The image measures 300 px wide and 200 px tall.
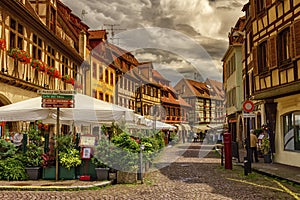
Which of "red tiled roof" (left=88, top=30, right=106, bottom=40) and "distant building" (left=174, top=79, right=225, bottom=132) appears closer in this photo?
"red tiled roof" (left=88, top=30, right=106, bottom=40)

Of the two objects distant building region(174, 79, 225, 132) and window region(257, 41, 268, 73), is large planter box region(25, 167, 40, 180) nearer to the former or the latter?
window region(257, 41, 268, 73)

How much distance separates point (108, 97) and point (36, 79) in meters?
17.8

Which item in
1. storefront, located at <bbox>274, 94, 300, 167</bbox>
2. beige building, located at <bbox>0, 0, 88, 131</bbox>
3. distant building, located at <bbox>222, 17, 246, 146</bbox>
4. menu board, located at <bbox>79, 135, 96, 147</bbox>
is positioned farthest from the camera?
distant building, located at <bbox>222, 17, 246, 146</bbox>

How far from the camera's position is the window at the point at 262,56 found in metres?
17.3

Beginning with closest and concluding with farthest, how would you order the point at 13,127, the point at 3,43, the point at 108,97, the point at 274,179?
1. the point at 274,179
2. the point at 3,43
3. the point at 13,127
4. the point at 108,97

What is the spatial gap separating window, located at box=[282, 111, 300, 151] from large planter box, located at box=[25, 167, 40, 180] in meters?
10.4

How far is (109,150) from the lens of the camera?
36.9 ft

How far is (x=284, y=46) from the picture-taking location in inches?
596

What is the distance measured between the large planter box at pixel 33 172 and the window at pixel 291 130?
34.2 ft

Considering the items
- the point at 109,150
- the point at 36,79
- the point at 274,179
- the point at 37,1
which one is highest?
the point at 37,1

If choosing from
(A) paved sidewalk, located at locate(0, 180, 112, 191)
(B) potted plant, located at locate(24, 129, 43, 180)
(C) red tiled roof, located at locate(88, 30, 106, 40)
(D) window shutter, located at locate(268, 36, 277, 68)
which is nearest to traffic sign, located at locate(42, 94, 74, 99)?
(B) potted plant, located at locate(24, 129, 43, 180)

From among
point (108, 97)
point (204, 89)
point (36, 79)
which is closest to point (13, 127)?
point (36, 79)

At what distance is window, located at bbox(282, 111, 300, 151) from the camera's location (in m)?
15.6

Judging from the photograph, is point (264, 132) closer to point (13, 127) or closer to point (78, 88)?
point (13, 127)
